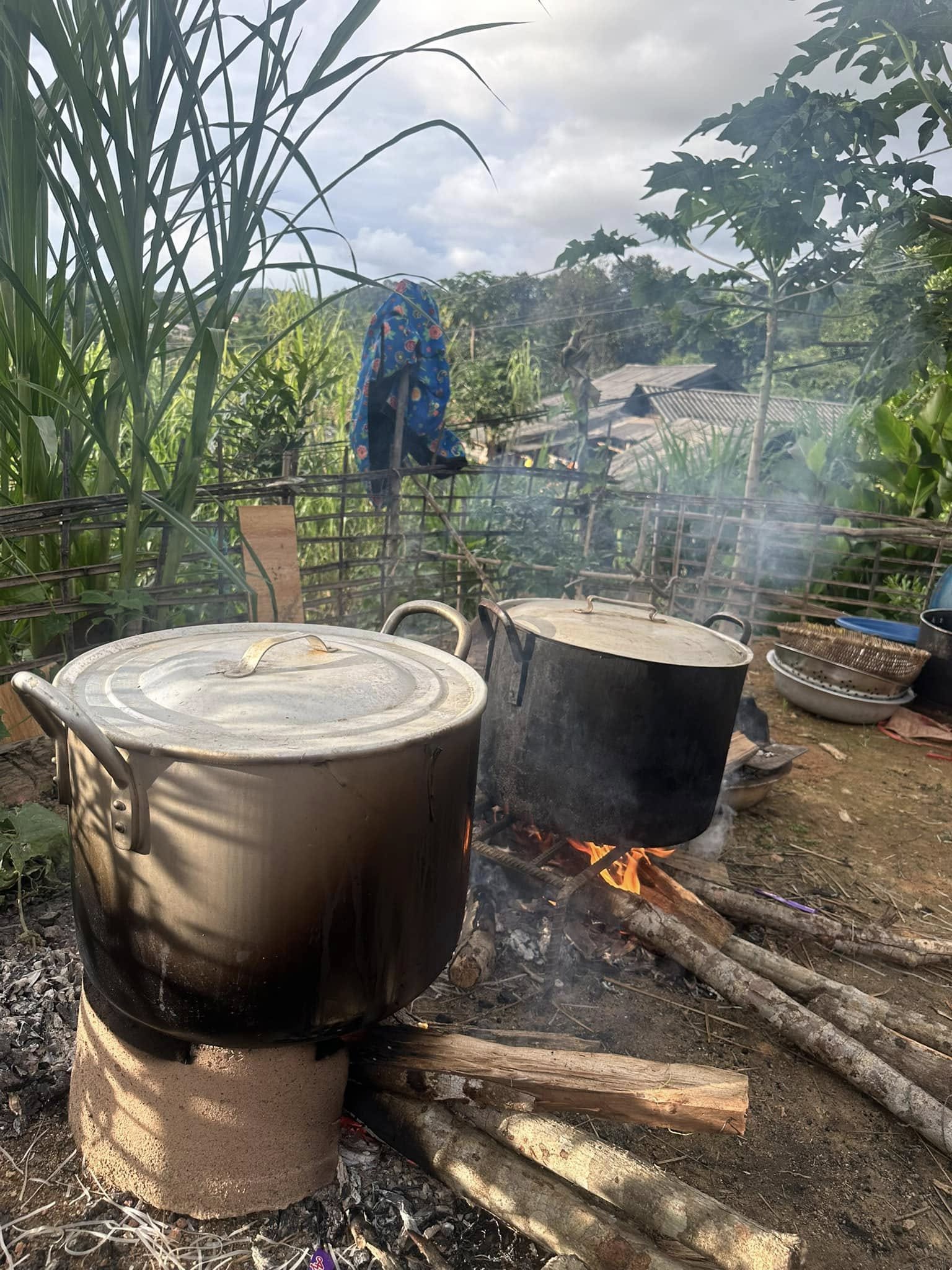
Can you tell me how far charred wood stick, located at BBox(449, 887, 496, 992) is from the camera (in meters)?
2.74

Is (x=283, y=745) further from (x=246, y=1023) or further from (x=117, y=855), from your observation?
(x=246, y=1023)

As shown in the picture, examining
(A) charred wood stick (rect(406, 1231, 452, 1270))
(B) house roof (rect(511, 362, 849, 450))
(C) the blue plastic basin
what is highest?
(B) house roof (rect(511, 362, 849, 450))

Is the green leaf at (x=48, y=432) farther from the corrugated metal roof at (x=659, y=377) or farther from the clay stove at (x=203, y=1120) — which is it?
the corrugated metal roof at (x=659, y=377)

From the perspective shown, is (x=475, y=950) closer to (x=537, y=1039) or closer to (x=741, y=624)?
(x=537, y=1039)

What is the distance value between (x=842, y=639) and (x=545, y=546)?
9.22ft

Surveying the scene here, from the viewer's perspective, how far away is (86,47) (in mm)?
2678

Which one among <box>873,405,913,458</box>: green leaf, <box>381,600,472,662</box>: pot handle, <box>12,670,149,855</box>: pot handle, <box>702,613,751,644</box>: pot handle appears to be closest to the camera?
<box>12,670,149,855</box>: pot handle

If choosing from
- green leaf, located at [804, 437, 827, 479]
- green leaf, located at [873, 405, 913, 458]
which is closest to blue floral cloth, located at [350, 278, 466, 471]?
green leaf, located at [873, 405, 913, 458]

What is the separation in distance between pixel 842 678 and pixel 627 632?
4.01 metres

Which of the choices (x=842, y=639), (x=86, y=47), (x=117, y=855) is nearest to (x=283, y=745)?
(x=117, y=855)

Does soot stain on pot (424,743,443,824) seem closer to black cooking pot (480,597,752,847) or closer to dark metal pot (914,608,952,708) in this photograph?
black cooking pot (480,597,752,847)

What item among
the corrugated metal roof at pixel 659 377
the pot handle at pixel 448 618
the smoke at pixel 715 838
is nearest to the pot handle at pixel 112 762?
the pot handle at pixel 448 618

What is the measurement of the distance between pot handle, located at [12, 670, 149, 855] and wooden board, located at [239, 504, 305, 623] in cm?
300

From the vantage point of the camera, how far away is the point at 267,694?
1.71 metres
